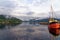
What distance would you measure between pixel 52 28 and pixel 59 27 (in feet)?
6.38

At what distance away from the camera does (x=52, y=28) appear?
118 feet

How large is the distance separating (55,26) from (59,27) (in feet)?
5.49

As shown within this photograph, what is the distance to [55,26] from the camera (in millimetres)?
35000

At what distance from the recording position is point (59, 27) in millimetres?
36031

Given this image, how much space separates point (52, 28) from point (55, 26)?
123 cm
